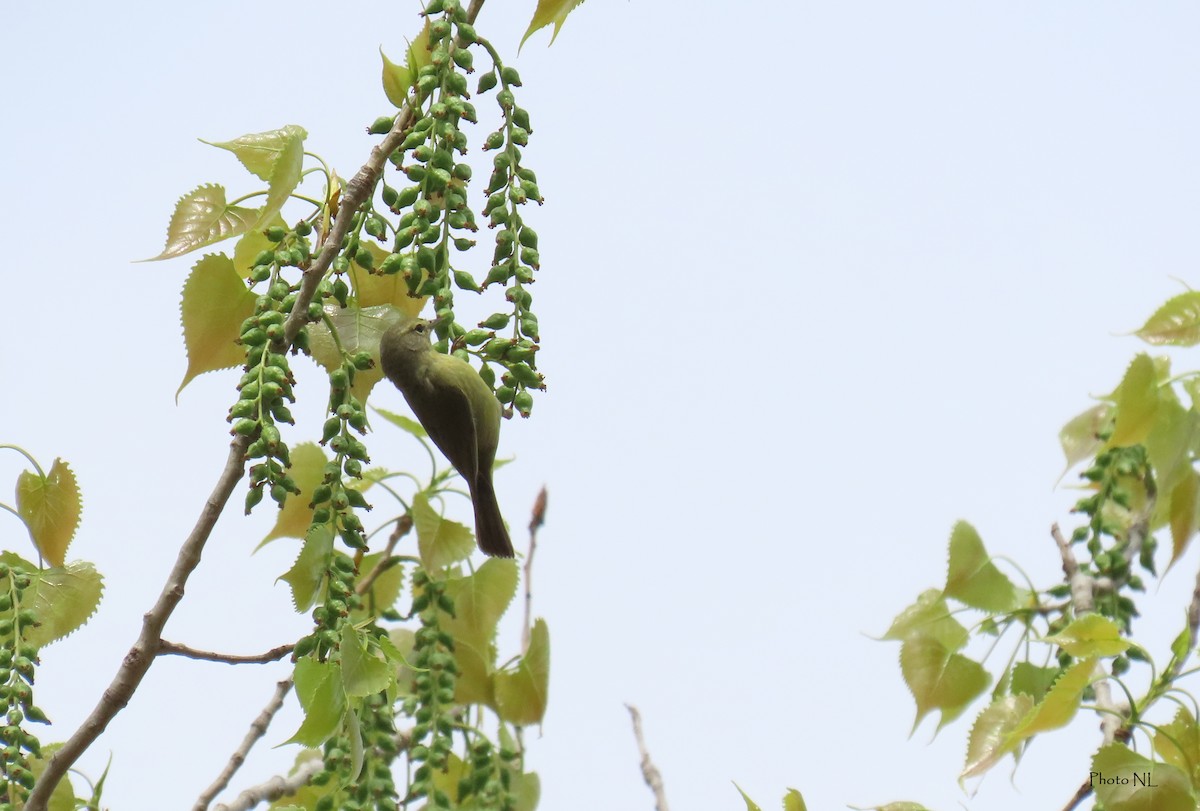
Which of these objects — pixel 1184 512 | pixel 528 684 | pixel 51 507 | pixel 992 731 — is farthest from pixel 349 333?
pixel 1184 512

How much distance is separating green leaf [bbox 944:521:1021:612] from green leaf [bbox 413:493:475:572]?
1.15 m

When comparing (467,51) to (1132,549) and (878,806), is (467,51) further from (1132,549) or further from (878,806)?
(1132,549)

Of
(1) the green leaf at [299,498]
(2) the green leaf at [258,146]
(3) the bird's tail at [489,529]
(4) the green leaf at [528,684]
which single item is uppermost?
(2) the green leaf at [258,146]

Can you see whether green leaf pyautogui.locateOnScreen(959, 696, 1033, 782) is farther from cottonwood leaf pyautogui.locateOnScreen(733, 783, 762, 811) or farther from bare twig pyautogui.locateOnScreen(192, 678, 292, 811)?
bare twig pyautogui.locateOnScreen(192, 678, 292, 811)

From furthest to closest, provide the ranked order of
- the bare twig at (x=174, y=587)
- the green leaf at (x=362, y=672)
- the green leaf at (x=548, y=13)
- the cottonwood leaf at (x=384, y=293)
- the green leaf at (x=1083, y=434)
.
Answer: the green leaf at (x=1083, y=434) → the cottonwood leaf at (x=384, y=293) → the green leaf at (x=548, y=13) → the bare twig at (x=174, y=587) → the green leaf at (x=362, y=672)

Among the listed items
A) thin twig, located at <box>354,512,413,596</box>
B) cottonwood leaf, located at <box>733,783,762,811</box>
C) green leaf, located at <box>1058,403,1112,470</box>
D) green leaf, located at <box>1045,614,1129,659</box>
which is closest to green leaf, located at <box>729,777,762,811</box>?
cottonwood leaf, located at <box>733,783,762,811</box>

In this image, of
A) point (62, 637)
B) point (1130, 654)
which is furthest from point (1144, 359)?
point (62, 637)

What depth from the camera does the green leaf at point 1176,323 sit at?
2828 millimetres

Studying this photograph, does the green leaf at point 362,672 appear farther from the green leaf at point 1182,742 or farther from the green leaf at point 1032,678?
the green leaf at point 1032,678

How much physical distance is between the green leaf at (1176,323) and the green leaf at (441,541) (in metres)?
1.61

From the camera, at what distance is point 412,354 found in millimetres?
2676

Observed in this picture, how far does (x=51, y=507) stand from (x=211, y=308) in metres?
→ 0.61

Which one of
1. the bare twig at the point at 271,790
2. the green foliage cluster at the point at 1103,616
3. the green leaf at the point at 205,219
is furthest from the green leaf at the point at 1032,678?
the green leaf at the point at 205,219

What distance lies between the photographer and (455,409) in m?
→ 2.68
